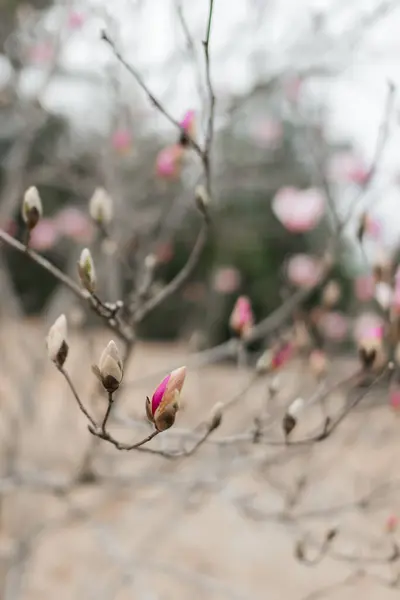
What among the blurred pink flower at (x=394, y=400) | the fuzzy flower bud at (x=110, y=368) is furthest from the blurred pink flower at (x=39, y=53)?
the fuzzy flower bud at (x=110, y=368)

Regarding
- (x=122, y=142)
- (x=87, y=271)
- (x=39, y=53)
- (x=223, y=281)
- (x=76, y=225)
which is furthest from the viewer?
(x=223, y=281)

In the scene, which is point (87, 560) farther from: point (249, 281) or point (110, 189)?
point (249, 281)

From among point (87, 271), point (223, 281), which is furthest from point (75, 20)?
point (223, 281)

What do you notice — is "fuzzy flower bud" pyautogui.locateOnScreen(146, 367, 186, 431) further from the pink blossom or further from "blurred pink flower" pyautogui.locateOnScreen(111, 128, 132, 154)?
"blurred pink flower" pyautogui.locateOnScreen(111, 128, 132, 154)

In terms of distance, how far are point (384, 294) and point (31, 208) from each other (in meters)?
0.54

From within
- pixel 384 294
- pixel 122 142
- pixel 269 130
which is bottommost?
pixel 269 130

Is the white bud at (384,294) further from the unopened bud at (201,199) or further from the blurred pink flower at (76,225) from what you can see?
the blurred pink flower at (76,225)

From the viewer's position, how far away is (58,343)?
71 cm

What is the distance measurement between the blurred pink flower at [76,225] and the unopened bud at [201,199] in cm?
183

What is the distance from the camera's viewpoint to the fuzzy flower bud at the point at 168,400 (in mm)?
629

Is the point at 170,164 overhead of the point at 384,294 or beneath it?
overhead

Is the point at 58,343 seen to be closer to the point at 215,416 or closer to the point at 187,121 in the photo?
the point at 215,416

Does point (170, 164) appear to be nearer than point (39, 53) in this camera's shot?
Yes

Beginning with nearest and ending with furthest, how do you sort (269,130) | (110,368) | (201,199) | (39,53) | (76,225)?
(110,368)
(201,199)
(39,53)
(76,225)
(269,130)
